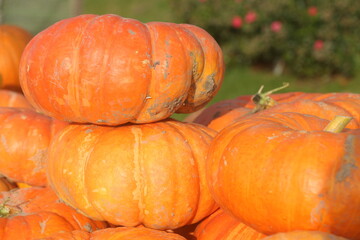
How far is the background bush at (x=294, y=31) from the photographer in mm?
7234

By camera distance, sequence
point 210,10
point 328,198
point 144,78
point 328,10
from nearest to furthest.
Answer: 1. point 328,198
2. point 144,78
3. point 328,10
4. point 210,10

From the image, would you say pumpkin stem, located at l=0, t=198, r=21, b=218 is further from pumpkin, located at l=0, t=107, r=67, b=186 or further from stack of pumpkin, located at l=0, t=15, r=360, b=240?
pumpkin, located at l=0, t=107, r=67, b=186

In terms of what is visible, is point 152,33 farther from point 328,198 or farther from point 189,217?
point 328,198

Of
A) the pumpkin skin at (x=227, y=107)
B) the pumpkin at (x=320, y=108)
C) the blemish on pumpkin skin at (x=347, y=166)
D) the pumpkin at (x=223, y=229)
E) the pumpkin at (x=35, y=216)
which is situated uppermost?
the blemish on pumpkin skin at (x=347, y=166)

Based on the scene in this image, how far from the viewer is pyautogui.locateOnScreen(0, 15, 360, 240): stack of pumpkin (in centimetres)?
164

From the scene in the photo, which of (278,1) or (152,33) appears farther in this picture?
(278,1)

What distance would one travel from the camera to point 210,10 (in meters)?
8.04

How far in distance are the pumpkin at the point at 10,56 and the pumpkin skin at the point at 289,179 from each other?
239 cm

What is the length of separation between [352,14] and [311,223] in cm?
639

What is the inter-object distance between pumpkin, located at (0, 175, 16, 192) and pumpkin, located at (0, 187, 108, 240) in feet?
0.47

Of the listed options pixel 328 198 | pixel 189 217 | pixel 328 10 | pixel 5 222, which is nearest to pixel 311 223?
pixel 328 198

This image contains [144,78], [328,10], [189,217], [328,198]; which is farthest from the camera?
[328,10]

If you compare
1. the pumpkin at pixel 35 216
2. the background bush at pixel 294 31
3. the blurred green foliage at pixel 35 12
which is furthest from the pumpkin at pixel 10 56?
the background bush at pixel 294 31

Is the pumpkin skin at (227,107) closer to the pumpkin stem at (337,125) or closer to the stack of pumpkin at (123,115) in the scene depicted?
the stack of pumpkin at (123,115)
